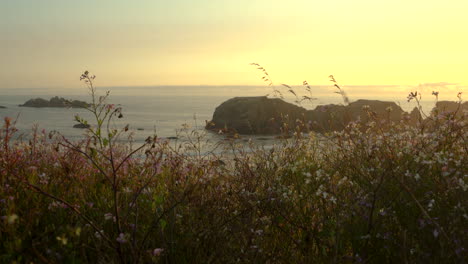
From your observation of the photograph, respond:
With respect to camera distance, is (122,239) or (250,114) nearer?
(122,239)

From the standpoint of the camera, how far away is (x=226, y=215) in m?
3.99

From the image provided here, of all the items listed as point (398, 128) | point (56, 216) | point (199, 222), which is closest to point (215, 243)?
point (199, 222)

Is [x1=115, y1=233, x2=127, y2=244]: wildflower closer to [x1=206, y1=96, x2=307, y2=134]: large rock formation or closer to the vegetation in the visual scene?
the vegetation

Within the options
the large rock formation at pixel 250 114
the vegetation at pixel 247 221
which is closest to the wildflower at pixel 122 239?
the vegetation at pixel 247 221

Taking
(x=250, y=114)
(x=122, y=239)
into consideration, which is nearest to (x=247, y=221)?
(x=122, y=239)

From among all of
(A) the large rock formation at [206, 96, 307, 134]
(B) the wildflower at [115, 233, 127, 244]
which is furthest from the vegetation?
(A) the large rock formation at [206, 96, 307, 134]

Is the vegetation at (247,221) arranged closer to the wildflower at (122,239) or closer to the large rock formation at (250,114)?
the wildflower at (122,239)

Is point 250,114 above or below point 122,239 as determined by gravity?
below

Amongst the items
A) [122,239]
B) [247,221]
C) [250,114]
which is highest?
[122,239]

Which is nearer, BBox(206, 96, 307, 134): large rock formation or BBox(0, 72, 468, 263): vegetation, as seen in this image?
BBox(0, 72, 468, 263): vegetation

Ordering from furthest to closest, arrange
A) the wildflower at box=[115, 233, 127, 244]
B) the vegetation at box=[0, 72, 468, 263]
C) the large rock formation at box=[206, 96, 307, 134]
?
the large rock formation at box=[206, 96, 307, 134]
the vegetation at box=[0, 72, 468, 263]
the wildflower at box=[115, 233, 127, 244]

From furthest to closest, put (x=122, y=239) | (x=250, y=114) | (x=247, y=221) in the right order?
(x=250, y=114), (x=247, y=221), (x=122, y=239)

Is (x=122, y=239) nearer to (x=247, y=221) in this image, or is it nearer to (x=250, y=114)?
(x=247, y=221)

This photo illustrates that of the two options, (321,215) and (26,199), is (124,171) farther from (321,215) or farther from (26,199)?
(321,215)
